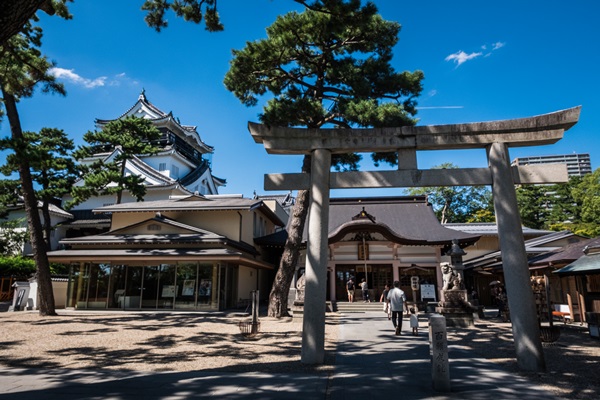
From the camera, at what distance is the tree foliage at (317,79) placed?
39.2 ft

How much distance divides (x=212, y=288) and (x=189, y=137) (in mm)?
24992

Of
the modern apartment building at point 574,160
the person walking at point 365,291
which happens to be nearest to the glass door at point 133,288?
the person walking at point 365,291

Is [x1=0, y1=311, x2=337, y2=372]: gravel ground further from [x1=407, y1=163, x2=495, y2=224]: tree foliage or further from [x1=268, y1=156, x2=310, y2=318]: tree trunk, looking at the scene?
[x1=407, y1=163, x2=495, y2=224]: tree foliage

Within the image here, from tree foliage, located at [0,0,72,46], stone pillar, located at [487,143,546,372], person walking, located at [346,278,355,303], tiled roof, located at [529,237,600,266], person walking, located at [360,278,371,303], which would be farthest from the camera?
person walking, located at [346,278,355,303]

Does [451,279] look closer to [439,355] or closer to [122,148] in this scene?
[439,355]

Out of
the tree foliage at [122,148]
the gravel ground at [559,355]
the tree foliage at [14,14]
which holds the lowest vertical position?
the gravel ground at [559,355]

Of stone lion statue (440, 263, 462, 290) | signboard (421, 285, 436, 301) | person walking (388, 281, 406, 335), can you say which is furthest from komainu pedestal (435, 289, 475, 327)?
signboard (421, 285, 436, 301)

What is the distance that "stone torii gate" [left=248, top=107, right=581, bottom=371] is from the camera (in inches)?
253

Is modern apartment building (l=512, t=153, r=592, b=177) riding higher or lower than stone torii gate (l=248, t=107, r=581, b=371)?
higher

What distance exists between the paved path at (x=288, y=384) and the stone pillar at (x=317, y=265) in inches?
25.6

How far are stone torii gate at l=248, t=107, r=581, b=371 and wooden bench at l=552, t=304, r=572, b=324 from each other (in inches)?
400

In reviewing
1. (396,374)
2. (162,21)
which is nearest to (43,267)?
(162,21)

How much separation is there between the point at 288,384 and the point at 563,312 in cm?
1427

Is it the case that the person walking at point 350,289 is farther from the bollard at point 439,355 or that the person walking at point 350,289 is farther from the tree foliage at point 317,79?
the bollard at point 439,355
